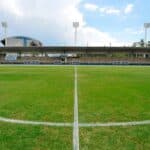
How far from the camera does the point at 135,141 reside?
470cm

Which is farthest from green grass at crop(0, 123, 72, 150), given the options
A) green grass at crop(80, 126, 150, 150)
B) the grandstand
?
the grandstand

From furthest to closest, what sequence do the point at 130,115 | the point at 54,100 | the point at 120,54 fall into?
the point at 120,54 < the point at 54,100 < the point at 130,115

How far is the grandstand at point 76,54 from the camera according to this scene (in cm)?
8170

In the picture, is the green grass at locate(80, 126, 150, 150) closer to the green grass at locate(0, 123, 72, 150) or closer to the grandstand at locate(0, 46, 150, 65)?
the green grass at locate(0, 123, 72, 150)

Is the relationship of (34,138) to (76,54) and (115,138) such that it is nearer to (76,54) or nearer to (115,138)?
(115,138)

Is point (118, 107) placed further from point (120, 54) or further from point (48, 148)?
point (120, 54)

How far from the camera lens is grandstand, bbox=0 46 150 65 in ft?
268

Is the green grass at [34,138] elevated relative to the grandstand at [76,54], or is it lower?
lower

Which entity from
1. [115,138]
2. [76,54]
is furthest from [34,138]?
[76,54]

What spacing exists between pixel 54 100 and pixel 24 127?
3.59 m

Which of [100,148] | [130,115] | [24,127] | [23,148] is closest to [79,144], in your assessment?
[100,148]

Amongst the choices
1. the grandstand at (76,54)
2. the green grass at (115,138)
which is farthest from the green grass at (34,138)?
the grandstand at (76,54)

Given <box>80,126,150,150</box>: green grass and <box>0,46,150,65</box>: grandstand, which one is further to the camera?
<box>0,46,150,65</box>: grandstand

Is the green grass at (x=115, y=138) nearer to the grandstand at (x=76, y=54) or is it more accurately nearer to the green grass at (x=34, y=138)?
the green grass at (x=34, y=138)
